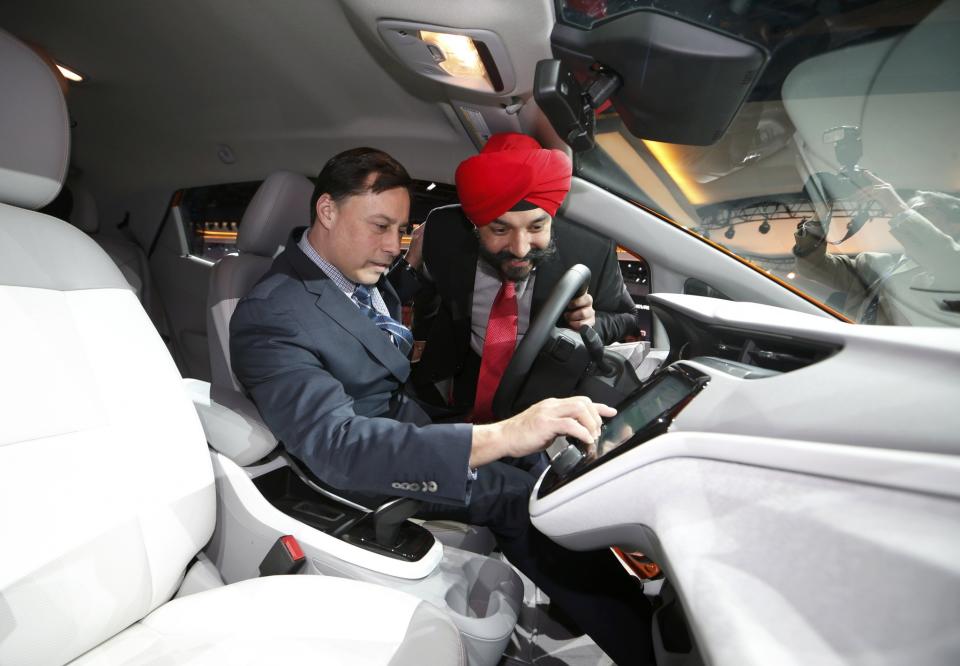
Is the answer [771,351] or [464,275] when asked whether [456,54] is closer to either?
[464,275]

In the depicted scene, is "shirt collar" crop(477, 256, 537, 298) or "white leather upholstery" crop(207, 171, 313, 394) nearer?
"white leather upholstery" crop(207, 171, 313, 394)

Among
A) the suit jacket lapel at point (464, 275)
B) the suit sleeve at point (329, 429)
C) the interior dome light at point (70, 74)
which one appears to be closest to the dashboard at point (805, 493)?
the suit sleeve at point (329, 429)

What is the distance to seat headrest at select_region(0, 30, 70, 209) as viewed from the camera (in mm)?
914

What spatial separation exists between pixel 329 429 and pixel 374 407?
33cm

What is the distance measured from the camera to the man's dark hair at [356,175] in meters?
1.36

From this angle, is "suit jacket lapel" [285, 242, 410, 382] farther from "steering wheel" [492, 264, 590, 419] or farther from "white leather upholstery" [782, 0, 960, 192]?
"white leather upholstery" [782, 0, 960, 192]

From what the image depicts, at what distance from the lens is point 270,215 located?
1821mm

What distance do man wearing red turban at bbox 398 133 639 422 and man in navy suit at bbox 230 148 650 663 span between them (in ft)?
0.90

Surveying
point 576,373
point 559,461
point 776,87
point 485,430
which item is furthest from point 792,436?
point 776,87

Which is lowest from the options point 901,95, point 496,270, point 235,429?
point 235,429

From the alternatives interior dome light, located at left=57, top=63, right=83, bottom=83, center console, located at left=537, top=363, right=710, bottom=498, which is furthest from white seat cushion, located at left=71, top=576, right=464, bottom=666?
interior dome light, located at left=57, top=63, right=83, bottom=83

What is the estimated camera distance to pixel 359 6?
133 cm

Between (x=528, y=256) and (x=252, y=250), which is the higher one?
(x=528, y=256)

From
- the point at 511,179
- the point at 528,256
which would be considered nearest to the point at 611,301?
the point at 528,256
